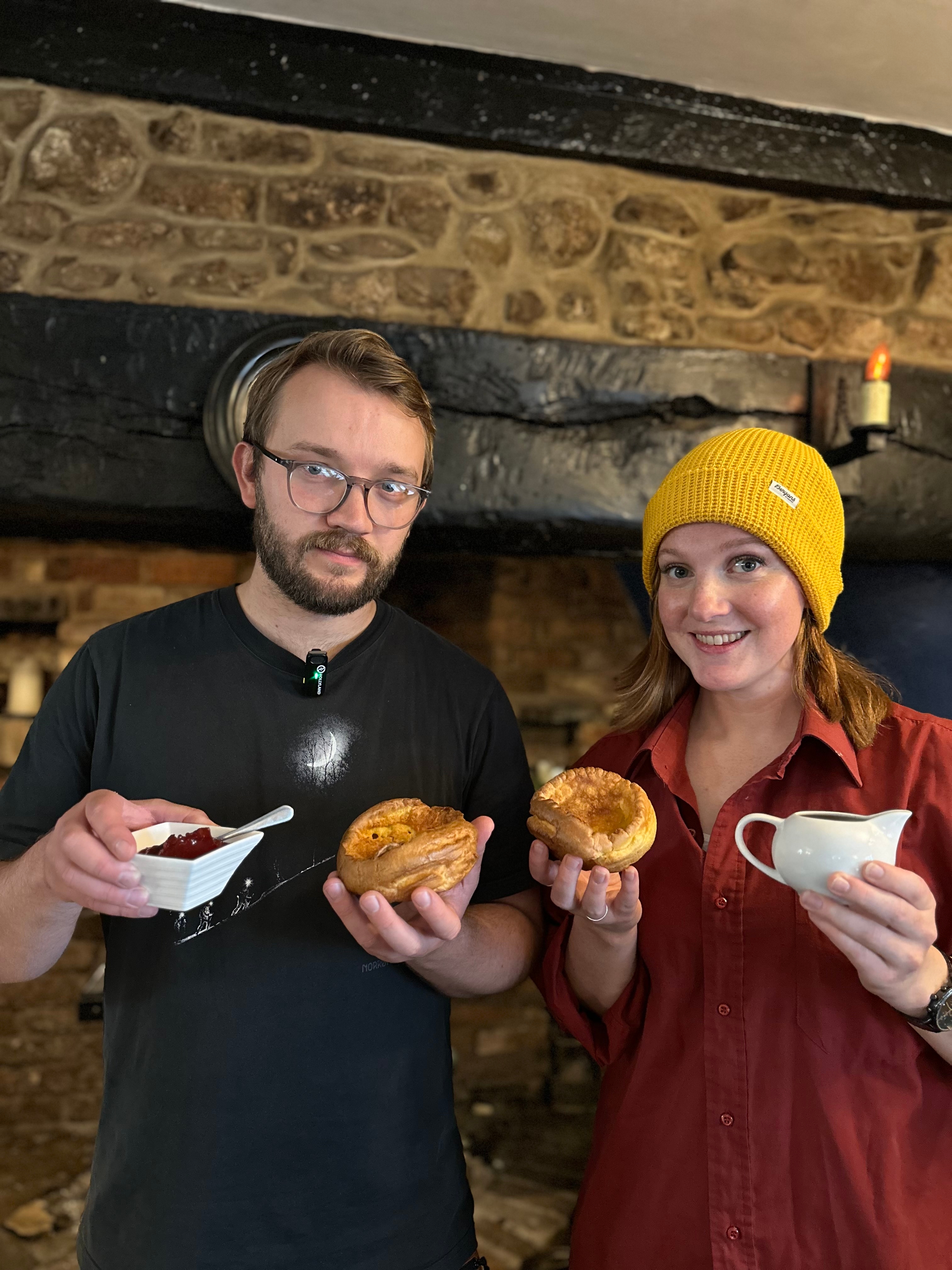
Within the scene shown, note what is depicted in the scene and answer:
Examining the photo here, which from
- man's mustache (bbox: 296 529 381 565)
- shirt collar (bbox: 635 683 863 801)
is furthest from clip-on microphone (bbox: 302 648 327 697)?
shirt collar (bbox: 635 683 863 801)

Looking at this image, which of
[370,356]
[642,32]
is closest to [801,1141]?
[370,356]

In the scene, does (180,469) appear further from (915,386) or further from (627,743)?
(915,386)

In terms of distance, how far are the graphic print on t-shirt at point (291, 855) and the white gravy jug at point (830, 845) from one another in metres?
0.74

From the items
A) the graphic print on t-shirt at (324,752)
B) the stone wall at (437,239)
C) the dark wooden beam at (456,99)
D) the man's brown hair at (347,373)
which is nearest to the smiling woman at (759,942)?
the graphic print on t-shirt at (324,752)

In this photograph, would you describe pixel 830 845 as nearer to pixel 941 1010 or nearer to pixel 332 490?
pixel 941 1010

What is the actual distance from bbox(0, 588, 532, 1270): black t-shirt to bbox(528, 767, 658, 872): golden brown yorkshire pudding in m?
0.24

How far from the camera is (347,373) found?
5.72 feet

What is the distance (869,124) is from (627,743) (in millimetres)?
2445

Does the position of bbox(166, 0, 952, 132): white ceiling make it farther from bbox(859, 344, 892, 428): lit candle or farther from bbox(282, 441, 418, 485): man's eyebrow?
bbox(282, 441, 418, 485): man's eyebrow

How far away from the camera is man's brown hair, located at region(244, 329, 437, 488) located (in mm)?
1742

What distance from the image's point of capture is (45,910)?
1.53 metres

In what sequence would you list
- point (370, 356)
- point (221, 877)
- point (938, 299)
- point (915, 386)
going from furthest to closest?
1. point (938, 299)
2. point (915, 386)
3. point (370, 356)
4. point (221, 877)

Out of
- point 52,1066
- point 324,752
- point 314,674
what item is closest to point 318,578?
point 314,674

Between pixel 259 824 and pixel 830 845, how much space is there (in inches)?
32.4
